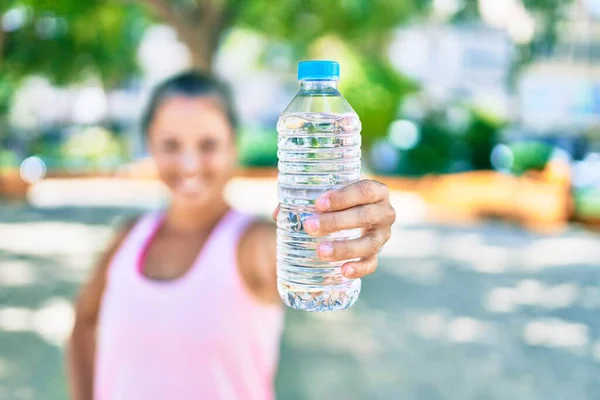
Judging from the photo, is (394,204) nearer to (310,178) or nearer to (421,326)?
(421,326)

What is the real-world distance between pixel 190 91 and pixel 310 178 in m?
0.61

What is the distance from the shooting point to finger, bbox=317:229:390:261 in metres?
1.36

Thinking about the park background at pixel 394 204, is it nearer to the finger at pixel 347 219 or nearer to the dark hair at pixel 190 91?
the dark hair at pixel 190 91

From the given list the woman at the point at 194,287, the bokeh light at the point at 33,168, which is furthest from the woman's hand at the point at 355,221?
the bokeh light at the point at 33,168

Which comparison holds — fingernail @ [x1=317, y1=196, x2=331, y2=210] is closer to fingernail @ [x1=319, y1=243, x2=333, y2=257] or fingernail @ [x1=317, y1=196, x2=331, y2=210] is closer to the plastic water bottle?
fingernail @ [x1=319, y1=243, x2=333, y2=257]

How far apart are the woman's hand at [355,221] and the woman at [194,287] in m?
0.63

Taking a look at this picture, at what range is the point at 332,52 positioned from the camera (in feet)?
60.2

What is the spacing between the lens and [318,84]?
5.04ft

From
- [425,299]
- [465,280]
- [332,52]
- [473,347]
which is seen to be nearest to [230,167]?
[473,347]

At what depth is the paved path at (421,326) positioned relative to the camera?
17.7ft

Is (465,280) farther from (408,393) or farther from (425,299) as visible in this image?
(408,393)

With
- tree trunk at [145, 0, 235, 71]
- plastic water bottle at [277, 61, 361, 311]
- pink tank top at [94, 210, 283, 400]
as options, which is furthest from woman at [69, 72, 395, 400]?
tree trunk at [145, 0, 235, 71]

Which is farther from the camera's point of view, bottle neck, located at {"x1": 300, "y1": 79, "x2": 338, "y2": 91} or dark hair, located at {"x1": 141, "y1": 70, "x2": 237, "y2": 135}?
dark hair, located at {"x1": 141, "y1": 70, "x2": 237, "y2": 135}

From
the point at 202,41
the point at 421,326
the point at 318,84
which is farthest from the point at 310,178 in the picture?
the point at 202,41
